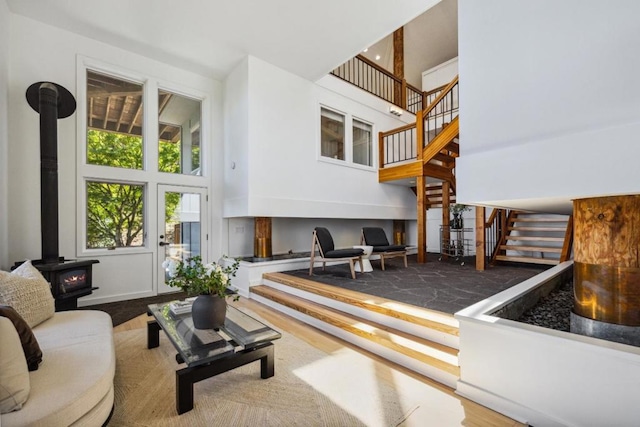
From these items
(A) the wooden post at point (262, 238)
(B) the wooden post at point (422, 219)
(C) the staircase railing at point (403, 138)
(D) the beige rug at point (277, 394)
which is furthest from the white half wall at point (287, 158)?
(D) the beige rug at point (277, 394)

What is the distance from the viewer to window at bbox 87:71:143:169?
4.41 m

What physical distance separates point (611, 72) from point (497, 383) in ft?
6.27

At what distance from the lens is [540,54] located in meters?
1.64

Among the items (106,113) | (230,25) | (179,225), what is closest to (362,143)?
(230,25)

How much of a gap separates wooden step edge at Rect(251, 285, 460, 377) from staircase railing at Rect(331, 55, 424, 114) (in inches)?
198

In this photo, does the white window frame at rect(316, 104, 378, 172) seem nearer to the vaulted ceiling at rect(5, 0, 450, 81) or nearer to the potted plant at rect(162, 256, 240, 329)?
the vaulted ceiling at rect(5, 0, 450, 81)

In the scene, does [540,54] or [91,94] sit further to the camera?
[91,94]

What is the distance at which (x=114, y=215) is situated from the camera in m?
4.55

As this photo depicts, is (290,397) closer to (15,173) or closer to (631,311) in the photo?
(631,311)

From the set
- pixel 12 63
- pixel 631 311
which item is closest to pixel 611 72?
pixel 631 311

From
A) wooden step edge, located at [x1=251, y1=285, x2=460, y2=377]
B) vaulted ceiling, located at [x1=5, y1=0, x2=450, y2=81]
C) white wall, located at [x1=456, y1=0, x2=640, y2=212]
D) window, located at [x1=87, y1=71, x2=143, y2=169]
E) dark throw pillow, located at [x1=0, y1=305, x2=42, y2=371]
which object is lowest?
wooden step edge, located at [x1=251, y1=285, x2=460, y2=377]

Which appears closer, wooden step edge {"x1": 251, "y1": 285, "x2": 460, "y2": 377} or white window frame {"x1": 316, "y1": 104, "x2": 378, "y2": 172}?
wooden step edge {"x1": 251, "y1": 285, "x2": 460, "y2": 377}

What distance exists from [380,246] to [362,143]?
288 centimetres

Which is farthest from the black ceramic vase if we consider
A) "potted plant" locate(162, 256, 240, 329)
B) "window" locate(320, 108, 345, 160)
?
"window" locate(320, 108, 345, 160)
